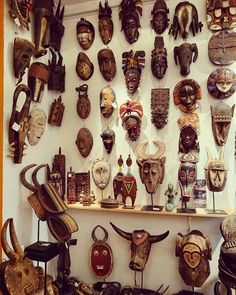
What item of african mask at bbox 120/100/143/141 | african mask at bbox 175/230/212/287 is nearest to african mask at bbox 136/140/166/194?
african mask at bbox 120/100/143/141

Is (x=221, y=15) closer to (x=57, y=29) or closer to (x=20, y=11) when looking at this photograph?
(x=57, y=29)

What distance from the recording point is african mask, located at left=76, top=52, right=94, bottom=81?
8.50 feet

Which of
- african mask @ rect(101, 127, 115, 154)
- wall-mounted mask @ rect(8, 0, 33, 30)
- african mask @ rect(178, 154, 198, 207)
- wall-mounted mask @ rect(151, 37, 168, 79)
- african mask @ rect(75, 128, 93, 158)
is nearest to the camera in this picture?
wall-mounted mask @ rect(8, 0, 33, 30)

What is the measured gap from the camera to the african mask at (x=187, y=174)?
2252 millimetres

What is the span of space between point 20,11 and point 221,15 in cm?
150

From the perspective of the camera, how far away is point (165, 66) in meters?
2.37

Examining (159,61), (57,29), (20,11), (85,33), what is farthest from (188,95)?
(20,11)

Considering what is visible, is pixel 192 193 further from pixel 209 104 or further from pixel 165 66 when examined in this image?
pixel 165 66

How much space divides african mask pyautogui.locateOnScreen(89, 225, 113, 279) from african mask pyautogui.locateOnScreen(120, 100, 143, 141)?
938mm

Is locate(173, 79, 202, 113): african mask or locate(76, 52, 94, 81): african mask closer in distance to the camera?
locate(173, 79, 202, 113): african mask

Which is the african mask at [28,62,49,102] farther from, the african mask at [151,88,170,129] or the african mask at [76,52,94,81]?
the african mask at [151,88,170,129]

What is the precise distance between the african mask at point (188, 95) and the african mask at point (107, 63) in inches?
23.2

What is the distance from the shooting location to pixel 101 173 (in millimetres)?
2486

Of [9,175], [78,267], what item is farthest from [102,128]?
[78,267]
